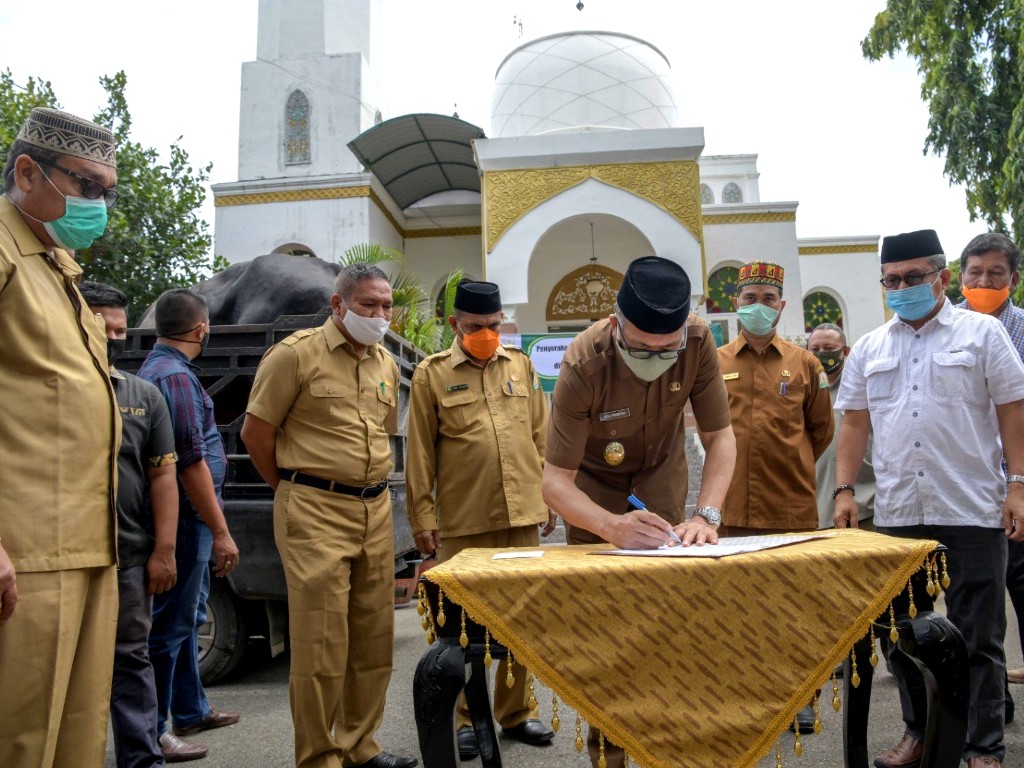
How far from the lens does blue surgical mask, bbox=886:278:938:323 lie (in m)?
3.01

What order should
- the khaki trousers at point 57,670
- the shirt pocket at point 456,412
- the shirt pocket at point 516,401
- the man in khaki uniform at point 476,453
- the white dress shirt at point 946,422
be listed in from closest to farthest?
the khaki trousers at point 57,670
the white dress shirt at point 946,422
the man in khaki uniform at point 476,453
the shirt pocket at point 456,412
the shirt pocket at point 516,401

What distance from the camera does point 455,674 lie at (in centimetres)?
201

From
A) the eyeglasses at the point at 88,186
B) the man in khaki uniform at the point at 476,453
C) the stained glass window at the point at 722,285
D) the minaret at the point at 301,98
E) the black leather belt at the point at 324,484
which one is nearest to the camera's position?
the eyeglasses at the point at 88,186

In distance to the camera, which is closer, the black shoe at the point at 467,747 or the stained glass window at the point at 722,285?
the black shoe at the point at 467,747

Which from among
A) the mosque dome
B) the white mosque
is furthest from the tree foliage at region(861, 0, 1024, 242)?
the mosque dome

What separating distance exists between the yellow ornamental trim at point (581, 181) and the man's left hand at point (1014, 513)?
454 inches

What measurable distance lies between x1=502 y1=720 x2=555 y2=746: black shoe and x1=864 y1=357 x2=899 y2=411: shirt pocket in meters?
1.88

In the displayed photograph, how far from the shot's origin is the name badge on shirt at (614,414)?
2766mm

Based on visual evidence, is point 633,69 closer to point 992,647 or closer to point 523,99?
point 523,99

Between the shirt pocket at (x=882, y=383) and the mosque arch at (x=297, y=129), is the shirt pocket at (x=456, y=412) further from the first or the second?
the mosque arch at (x=297, y=129)

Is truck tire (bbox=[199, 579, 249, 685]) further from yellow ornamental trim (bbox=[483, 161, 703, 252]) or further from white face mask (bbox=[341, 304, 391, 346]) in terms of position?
yellow ornamental trim (bbox=[483, 161, 703, 252])

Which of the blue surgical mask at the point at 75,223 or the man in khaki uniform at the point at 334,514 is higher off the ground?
the blue surgical mask at the point at 75,223

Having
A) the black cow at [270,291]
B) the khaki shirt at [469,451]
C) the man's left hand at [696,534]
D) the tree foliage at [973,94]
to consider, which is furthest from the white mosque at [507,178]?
the man's left hand at [696,534]

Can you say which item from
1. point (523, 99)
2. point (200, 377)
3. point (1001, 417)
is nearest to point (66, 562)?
point (200, 377)
